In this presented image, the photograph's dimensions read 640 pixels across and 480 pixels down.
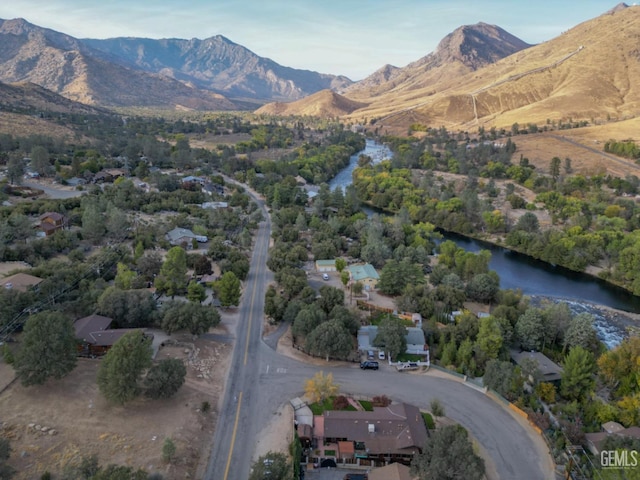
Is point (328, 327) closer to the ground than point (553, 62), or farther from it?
closer to the ground

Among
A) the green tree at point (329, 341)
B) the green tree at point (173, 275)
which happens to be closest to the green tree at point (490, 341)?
the green tree at point (329, 341)

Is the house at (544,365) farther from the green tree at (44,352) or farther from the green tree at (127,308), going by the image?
the green tree at (44,352)

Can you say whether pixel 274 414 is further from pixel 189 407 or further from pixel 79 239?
pixel 79 239

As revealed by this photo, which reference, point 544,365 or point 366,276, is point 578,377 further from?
point 366,276

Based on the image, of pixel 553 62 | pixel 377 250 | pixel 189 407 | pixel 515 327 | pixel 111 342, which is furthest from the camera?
pixel 553 62

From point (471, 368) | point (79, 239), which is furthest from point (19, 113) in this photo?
point (471, 368)

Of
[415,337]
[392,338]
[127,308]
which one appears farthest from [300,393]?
[127,308]
